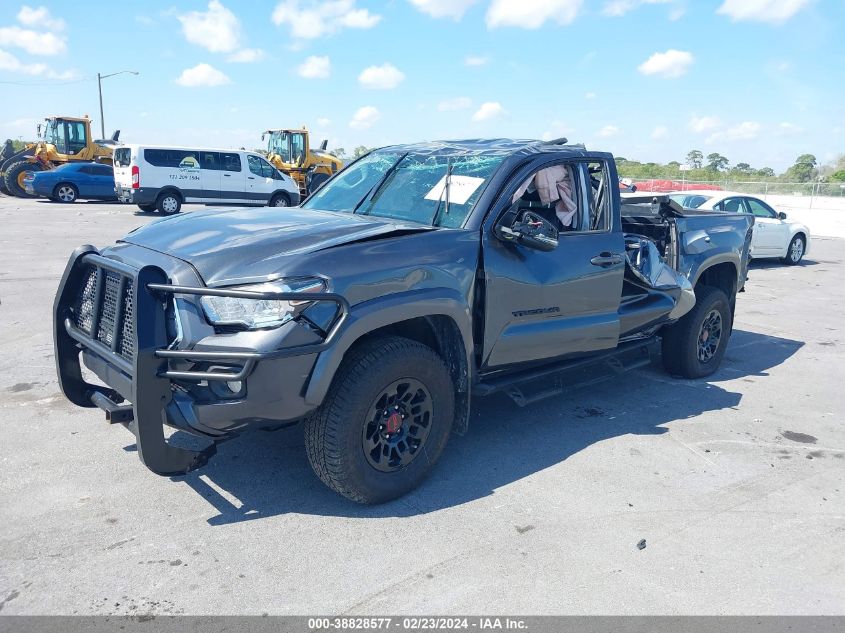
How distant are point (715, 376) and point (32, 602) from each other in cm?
585

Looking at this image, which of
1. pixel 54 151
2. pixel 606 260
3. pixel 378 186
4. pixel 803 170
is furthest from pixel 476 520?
pixel 803 170

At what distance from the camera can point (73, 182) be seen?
2678cm

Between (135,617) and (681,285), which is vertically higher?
(681,285)

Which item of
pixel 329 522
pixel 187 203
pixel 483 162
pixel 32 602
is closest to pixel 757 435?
pixel 483 162

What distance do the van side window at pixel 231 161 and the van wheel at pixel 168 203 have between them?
1876mm

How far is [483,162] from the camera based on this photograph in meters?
4.67

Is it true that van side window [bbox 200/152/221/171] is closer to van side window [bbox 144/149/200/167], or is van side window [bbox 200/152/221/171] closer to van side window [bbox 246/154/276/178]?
van side window [bbox 144/149/200/167]

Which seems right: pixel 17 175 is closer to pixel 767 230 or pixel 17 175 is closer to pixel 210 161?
pixel 210 161

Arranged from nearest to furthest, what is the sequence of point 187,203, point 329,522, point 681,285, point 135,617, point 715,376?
point 135,617
point 329,522
point 681,285
point 715,376
point 187,203

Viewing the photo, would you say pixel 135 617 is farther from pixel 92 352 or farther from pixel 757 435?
pixel 757 435

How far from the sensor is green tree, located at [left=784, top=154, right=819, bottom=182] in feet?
185

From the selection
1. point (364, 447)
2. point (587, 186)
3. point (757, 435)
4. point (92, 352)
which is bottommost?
point (757, 435)

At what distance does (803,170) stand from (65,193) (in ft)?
194

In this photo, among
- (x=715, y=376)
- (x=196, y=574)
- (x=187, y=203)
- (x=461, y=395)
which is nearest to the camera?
(x=196, y=574)
